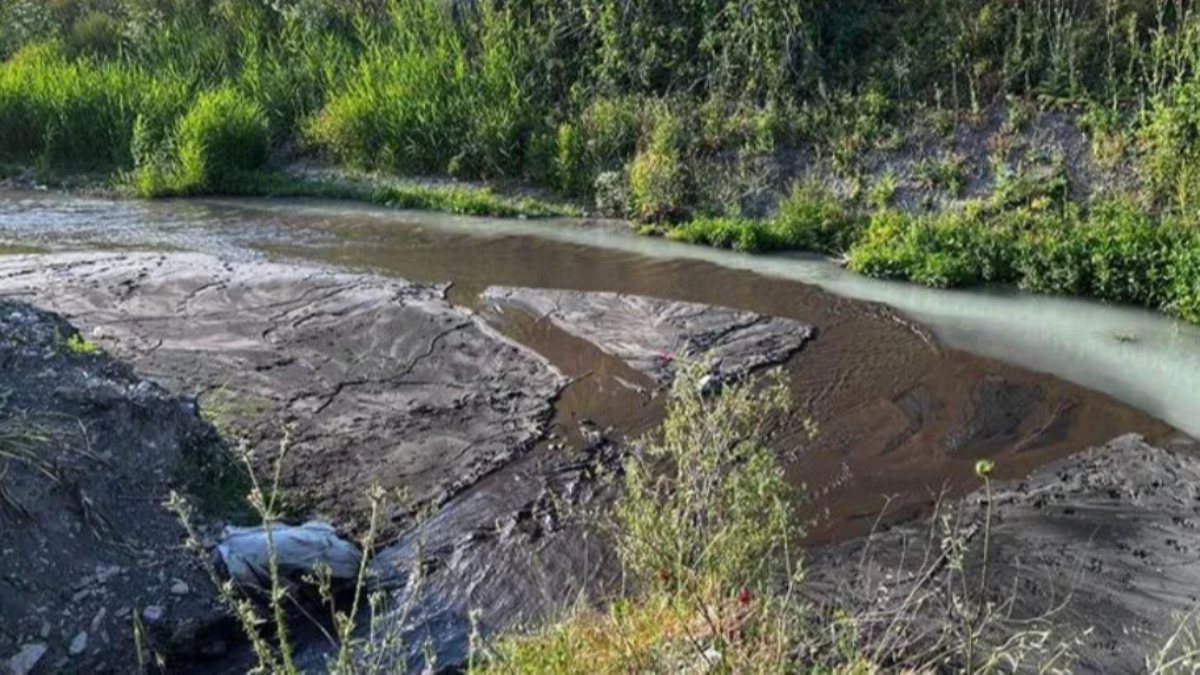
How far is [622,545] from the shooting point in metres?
4.18

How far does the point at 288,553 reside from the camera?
4973 millimetres

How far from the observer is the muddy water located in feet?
21.3

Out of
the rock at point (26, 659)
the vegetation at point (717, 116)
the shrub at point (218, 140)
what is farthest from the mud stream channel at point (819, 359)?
the shrub at point (218, 140)

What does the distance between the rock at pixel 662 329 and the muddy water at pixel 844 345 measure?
0.18m

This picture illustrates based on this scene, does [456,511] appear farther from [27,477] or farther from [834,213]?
[834,213]

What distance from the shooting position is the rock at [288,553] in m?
4.88

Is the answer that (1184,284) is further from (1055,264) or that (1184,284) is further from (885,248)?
(885,248)

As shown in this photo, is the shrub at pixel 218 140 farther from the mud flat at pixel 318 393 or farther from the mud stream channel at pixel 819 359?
the mud flat at pixel 318 393

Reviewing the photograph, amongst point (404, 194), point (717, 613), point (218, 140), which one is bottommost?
point (404, 194)

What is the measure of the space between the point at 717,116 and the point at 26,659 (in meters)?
10.2

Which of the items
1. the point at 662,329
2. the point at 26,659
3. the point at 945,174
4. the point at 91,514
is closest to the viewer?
the point at 26,659

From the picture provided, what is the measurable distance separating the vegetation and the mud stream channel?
713 millimetres

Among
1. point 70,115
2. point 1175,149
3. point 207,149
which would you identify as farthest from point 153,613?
point 70,115

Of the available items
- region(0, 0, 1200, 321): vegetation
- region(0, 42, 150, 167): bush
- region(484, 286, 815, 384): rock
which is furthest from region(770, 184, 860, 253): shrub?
region(0, 42, 150, 167): bush
